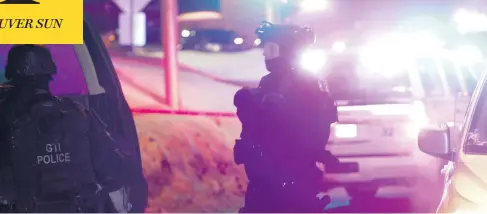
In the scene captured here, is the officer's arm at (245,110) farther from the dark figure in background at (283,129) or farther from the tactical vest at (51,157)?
the tactical vest at (51,157)

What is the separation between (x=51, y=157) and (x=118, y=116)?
0.42 metres

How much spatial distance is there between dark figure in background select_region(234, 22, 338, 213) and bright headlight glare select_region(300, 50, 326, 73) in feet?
0.25

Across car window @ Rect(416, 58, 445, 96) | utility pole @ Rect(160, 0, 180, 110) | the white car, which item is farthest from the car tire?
utility pole @ Rect(160, 0, 180, 110)

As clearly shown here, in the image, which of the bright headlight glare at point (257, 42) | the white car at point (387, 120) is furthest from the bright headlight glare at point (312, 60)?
the bright headlight glare at point (257, 42)

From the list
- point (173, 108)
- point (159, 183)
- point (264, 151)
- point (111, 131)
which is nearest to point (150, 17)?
point (173, 108)

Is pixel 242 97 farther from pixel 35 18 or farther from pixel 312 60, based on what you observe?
pixel 35 18

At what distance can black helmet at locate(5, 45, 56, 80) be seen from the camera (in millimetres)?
4422

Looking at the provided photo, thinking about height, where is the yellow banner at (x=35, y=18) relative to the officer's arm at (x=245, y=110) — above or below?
above

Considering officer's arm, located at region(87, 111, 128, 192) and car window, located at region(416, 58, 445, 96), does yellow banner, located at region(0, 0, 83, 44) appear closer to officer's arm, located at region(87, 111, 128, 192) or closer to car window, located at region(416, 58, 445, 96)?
officer's arm, located at region(87, 111, 128, 192)

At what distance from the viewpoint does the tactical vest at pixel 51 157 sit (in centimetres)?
426

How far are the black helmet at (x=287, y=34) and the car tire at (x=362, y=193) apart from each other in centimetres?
166

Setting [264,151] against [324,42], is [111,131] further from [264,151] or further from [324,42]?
[324,42]

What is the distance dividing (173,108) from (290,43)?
2.25m

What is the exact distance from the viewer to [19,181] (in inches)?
170
